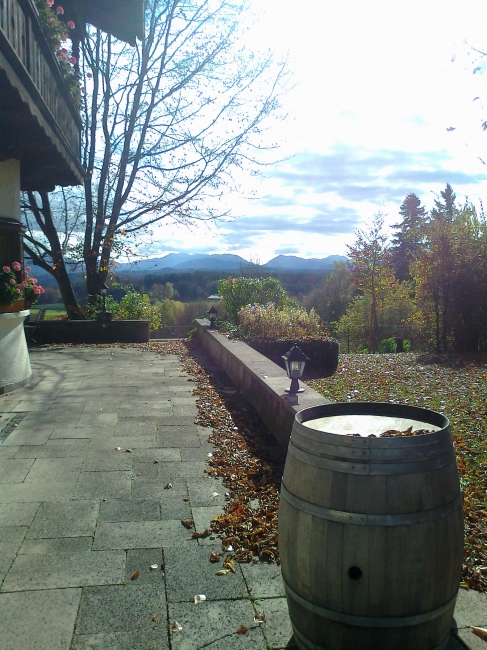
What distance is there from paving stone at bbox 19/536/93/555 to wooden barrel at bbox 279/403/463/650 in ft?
5.00

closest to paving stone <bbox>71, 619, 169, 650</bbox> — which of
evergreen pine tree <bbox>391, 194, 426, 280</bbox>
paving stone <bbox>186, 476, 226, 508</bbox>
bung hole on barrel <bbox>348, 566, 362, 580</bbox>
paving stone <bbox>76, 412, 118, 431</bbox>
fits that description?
bung hole on barrel <bbox>348, 566, 362, 580</bbox>

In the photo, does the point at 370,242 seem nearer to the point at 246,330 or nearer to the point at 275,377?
the point at 246,330

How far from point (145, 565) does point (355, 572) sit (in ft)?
4.67

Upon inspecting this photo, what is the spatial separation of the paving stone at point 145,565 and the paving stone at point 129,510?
440 millimetres

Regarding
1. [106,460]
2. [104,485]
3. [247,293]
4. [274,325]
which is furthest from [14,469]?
[247,293]

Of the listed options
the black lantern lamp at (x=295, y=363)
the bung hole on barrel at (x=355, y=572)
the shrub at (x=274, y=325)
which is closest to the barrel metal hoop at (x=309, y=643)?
the bung hole on barrel at (x=355, y=572)

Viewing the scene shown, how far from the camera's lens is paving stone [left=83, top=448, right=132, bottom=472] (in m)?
4.55

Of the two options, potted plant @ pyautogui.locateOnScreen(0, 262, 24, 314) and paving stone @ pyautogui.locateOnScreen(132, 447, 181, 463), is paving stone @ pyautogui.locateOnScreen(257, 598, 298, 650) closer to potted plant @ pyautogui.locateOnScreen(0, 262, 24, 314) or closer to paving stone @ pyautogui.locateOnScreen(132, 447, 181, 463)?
paving stone @ pyautogui.locateOnScreen(132, 447, 181, 463)

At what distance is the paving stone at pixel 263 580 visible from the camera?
9.15 feet

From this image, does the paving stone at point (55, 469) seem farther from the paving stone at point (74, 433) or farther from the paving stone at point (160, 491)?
the paving stone at point (74, 433)

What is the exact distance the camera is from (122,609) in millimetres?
2629

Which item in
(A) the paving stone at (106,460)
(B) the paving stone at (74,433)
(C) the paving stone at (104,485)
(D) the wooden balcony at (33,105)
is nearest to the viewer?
(C) the paving stone at (104,485)

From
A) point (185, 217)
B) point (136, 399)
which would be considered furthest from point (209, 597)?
point (185, 217)

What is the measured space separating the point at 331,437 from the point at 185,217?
15221 millimetres
